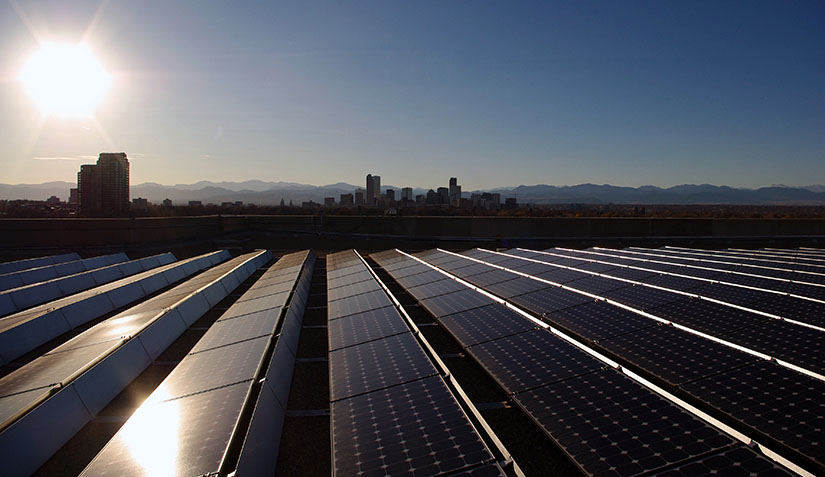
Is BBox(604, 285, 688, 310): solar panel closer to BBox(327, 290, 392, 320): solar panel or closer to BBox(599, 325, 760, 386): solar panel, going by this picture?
BBox(599, 325, 760, 386): solar panel

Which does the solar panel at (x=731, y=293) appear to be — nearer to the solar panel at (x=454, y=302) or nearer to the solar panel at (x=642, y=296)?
the solar panel at (x=642, y=296)

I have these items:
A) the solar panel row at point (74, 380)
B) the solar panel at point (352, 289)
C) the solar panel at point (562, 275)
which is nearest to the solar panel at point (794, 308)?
the solar panel at point (562, 275)

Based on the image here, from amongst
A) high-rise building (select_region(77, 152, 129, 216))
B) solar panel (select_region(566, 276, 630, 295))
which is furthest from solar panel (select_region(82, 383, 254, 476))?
high-rise building (select_region(77, 152, 129, 216))

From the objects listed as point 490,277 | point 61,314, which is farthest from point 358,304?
point 61,314

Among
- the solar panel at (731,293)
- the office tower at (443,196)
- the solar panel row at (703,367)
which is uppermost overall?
the office tower at (443,196)

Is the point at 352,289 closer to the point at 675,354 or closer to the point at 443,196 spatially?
the point at 675,354
